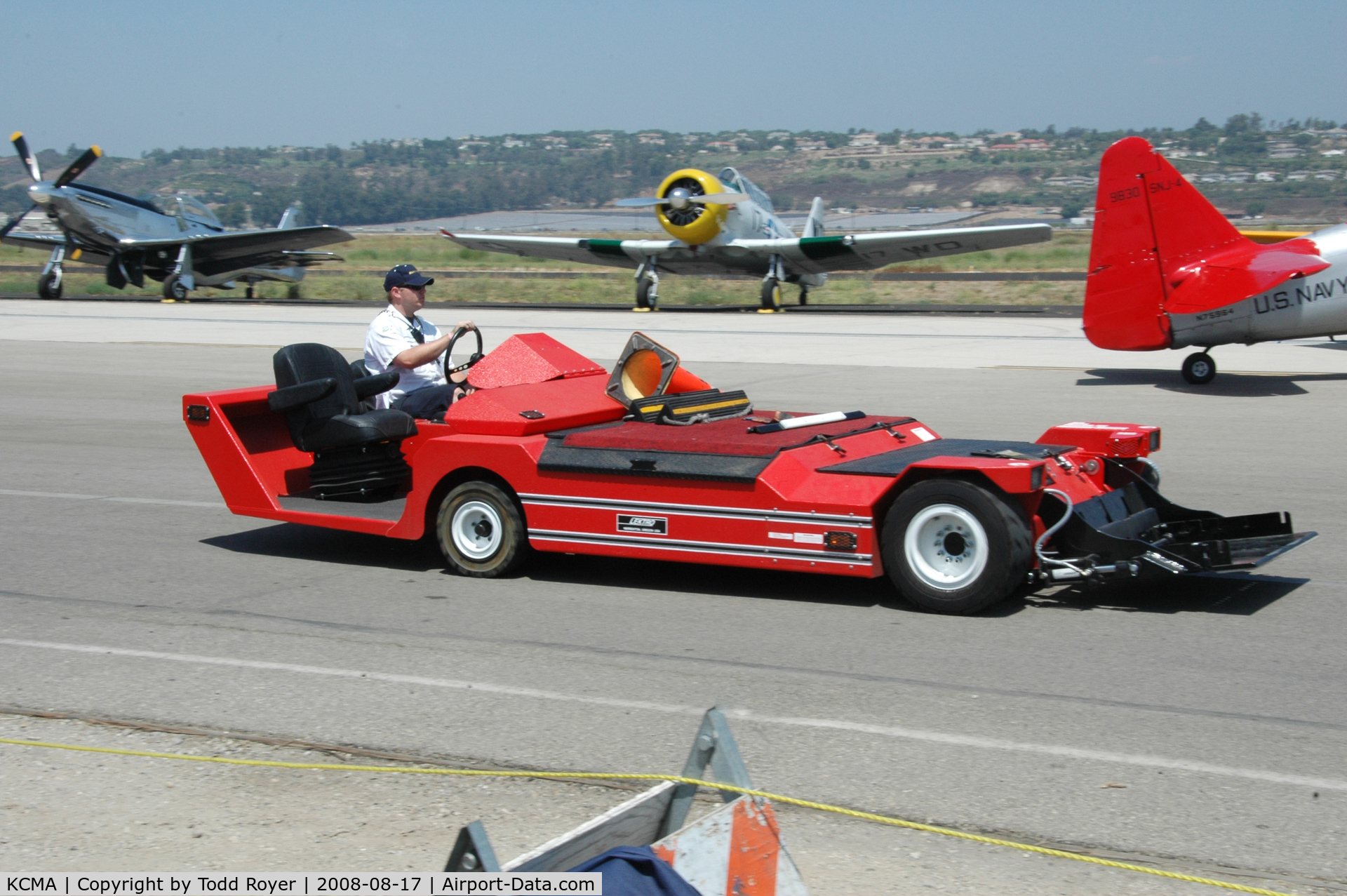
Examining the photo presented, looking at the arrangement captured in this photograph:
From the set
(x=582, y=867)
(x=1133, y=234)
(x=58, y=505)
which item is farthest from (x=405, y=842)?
(x=1133, y=234)

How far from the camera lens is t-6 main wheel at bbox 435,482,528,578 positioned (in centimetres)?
693

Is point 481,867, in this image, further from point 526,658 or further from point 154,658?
point 154,658

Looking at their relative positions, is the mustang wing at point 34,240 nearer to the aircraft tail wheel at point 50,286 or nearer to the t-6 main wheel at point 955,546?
the aircraft tail wheel at point 50,286

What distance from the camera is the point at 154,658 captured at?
566 cm

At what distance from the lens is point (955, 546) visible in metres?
6.01

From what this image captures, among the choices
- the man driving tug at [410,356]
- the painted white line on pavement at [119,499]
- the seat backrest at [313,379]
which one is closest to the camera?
the seat backrest at [313,379]

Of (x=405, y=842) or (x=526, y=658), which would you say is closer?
(x=405, y=842)

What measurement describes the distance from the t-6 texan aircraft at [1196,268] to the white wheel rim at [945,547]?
35.8ft

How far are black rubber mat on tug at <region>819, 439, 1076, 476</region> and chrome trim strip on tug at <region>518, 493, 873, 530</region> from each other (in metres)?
0.28

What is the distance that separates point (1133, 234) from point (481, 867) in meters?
15.2

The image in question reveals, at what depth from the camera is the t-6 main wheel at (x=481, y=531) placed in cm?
693

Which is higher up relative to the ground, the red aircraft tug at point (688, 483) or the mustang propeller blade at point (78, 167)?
the mustang propeller blade at point (78, 167)

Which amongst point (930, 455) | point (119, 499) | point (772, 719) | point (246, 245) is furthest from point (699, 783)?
point (246, 245)

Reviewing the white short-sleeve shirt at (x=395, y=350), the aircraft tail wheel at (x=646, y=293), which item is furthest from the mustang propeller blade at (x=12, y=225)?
the white short-sleeve shirt at (x=395, y=350)
